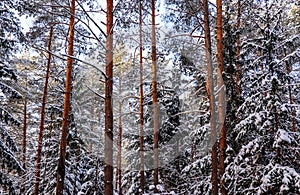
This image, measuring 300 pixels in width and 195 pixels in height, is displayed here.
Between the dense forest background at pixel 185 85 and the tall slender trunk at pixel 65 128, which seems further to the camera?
the tall slender trunk at pixel 65 128

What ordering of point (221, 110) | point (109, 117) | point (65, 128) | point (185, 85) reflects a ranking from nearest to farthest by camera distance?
A: point (109, 117), point (221, 110), point (65, 128), point (185, 85)

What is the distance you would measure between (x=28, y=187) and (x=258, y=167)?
459 inches

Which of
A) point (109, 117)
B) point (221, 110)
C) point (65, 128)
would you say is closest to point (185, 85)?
point (221, 110)

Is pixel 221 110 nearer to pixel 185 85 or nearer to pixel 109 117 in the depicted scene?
pixel 185 85

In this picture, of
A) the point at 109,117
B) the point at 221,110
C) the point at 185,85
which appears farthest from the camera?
the point at 185,85

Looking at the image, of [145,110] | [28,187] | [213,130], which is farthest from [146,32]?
[28,187]

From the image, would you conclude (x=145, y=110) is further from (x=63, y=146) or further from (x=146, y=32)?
(x=63, y=146)

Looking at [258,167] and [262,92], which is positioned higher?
[262,92]

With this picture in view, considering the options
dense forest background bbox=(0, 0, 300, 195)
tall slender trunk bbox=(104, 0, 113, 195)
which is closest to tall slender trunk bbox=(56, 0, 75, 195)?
dense forest background bbox=(0, 0, 300, 195)

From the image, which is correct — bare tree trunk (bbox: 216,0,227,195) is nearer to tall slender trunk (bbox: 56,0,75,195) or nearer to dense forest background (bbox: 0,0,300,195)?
dense forest background (bbox: 0,0,300,195)

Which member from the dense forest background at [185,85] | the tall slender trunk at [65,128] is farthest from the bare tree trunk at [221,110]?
the tall slender trunk at [65,128]

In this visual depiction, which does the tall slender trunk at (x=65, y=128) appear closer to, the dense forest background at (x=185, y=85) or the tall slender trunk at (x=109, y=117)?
the dense forest background at (x=185, y=85)

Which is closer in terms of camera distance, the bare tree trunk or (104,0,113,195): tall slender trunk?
(104,0,113,195): tall slender trunk

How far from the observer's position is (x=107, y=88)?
5.70 m
